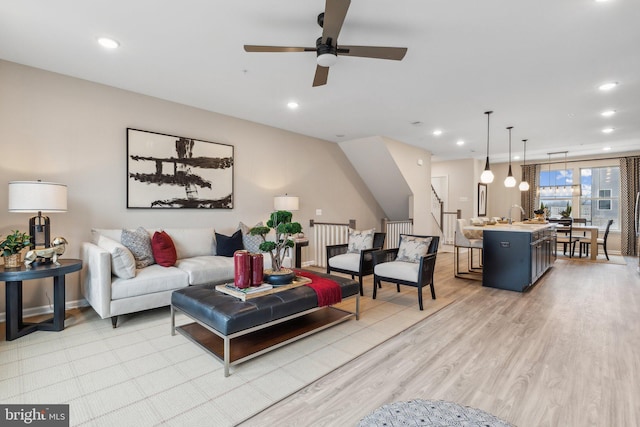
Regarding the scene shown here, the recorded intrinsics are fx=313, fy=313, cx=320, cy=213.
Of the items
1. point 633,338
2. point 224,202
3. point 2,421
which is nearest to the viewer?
point 2,421

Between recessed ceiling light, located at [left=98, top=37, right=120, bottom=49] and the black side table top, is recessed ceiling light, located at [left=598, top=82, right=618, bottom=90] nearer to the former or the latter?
recessed ceiling light, located at [left=98, top=37, right=120, bottom=49]

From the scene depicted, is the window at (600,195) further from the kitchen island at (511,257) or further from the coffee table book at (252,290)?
the coffee table book at (252,290)

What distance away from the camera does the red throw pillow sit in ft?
12.0

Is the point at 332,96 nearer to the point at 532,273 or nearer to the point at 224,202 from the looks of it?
the point at 224,202

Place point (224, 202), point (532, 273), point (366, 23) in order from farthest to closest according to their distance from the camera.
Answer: point (224, 202)
point (532, 273)
point (366, 23)

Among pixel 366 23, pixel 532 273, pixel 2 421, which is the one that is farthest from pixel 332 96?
pixel 2 421

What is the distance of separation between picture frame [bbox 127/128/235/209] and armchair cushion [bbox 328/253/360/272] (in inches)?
75.9

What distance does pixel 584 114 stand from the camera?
16.1 ft

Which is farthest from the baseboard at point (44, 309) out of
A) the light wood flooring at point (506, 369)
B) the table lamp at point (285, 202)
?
the light wood flooring at point (506, 369)

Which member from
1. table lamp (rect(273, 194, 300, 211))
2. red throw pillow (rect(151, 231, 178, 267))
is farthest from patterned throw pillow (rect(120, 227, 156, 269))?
table lamp (rect(273, 194, 300, 211))

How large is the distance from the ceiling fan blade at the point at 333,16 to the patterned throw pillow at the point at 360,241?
2866mm

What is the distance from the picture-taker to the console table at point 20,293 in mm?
2754

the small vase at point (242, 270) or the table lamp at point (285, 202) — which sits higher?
the table lamp at point (285, 202)

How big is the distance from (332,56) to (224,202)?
10.7ft
